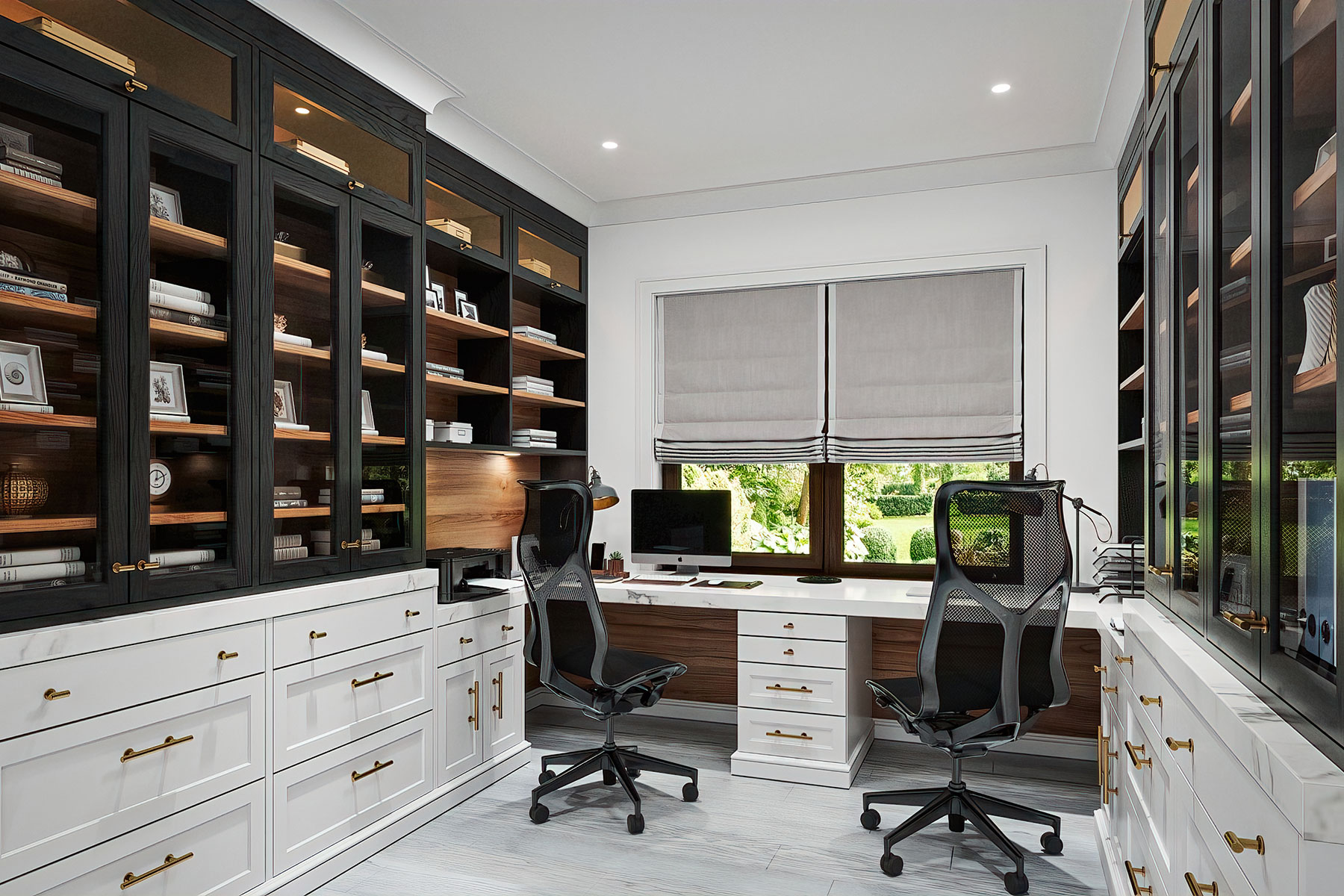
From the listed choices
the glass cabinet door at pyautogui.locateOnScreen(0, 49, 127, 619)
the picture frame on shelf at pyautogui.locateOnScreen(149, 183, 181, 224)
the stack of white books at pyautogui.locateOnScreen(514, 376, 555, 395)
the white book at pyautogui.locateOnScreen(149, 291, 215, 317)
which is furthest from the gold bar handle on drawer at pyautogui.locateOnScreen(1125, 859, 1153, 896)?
the stack of white books at pyautogui.locateOnScreen(514, 376, 555, 395)

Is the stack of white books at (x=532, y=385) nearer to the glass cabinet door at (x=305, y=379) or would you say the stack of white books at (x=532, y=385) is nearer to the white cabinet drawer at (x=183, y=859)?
the glass cabinet door at (x=305, y=379)

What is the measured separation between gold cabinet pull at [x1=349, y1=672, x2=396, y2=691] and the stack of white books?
164 centimetres

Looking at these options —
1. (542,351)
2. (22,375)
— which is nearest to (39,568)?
(22,375)

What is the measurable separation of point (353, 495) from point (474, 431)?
1.27 m

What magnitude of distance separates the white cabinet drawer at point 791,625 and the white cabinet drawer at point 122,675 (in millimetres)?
1978

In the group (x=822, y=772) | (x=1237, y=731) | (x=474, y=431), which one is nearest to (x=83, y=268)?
(x=474, y=431)

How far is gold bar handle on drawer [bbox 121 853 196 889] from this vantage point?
6.71 ft

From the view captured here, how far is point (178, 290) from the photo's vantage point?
2248 millimetres

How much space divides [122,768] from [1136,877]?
2512mm

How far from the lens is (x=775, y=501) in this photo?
4555 millimetres

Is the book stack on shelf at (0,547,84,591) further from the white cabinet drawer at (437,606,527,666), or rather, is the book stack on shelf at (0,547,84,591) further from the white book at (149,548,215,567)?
the white cabinet drawer at (437,606,527,666)

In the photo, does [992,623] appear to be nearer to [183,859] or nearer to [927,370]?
[927,370]

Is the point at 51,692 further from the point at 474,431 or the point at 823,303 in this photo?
the point at 823,303

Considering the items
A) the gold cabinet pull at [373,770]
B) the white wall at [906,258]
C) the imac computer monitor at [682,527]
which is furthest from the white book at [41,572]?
the white wall at [906,258]
